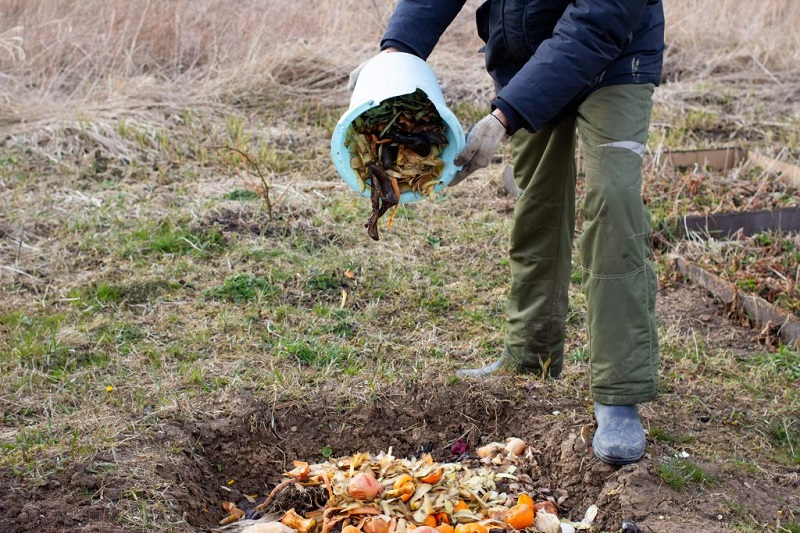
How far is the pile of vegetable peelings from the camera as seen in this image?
8.28ft

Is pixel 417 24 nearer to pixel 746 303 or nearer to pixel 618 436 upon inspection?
pixel 618 436

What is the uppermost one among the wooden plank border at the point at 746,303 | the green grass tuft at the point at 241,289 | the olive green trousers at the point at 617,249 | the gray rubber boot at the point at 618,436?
the olive green trousers at the point at 617,249

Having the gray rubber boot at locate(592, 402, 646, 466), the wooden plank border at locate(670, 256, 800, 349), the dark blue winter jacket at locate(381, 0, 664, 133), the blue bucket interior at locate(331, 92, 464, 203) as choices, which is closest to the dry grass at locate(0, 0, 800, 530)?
the wooden plank border at locate(670, 256, 800, 349)

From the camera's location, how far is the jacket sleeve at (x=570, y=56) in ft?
8.11

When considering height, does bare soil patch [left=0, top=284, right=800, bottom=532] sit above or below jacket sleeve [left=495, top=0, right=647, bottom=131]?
below

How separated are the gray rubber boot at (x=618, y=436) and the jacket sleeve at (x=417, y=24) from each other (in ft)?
4.62

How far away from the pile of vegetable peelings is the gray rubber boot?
0.20 metres

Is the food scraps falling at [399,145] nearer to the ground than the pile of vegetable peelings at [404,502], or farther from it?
farther from it

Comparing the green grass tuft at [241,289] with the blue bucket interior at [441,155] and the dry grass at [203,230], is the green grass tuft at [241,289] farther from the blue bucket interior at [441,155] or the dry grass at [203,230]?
the blue bucket interior at [441,155]

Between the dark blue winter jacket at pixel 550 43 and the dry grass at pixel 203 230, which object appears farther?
the dry grass at pixel 203 230

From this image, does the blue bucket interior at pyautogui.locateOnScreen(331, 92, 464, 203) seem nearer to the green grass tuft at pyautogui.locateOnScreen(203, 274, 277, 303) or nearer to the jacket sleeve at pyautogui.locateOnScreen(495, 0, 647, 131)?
the jacket sleeve at pyautogui.locateOnScreen(495, 0, 647, 131)

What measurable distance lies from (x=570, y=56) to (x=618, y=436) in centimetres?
122

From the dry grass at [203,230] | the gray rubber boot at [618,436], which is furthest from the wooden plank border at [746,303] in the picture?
the gray rubber boot at [618,436]

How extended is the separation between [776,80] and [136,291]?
262 inches
